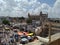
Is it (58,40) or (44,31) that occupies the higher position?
(58,40)

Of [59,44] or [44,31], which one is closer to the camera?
[59,44]

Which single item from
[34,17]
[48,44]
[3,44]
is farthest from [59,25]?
[34,17]

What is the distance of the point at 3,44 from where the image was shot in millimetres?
11242

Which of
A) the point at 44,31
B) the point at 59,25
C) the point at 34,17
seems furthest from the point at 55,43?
the point at 34,17

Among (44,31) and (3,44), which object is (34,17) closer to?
(44,31)

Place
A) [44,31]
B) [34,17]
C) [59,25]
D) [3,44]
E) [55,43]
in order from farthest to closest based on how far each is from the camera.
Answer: [34,17] → [44,31] → [59,25] → [3,44] → [55,43]

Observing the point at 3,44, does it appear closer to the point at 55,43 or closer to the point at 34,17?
the point at 55,43

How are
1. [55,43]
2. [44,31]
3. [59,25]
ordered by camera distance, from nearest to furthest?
[55,43]
[59,25]
[44,31]

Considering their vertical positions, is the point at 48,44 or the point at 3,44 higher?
the point at 48,44

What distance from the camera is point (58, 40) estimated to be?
14.6 feet

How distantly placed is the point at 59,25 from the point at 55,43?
1012 cm

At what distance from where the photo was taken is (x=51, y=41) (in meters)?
4.48

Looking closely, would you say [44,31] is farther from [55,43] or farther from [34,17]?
[34,17]

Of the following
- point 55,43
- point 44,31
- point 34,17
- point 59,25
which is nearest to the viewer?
point 55,43
